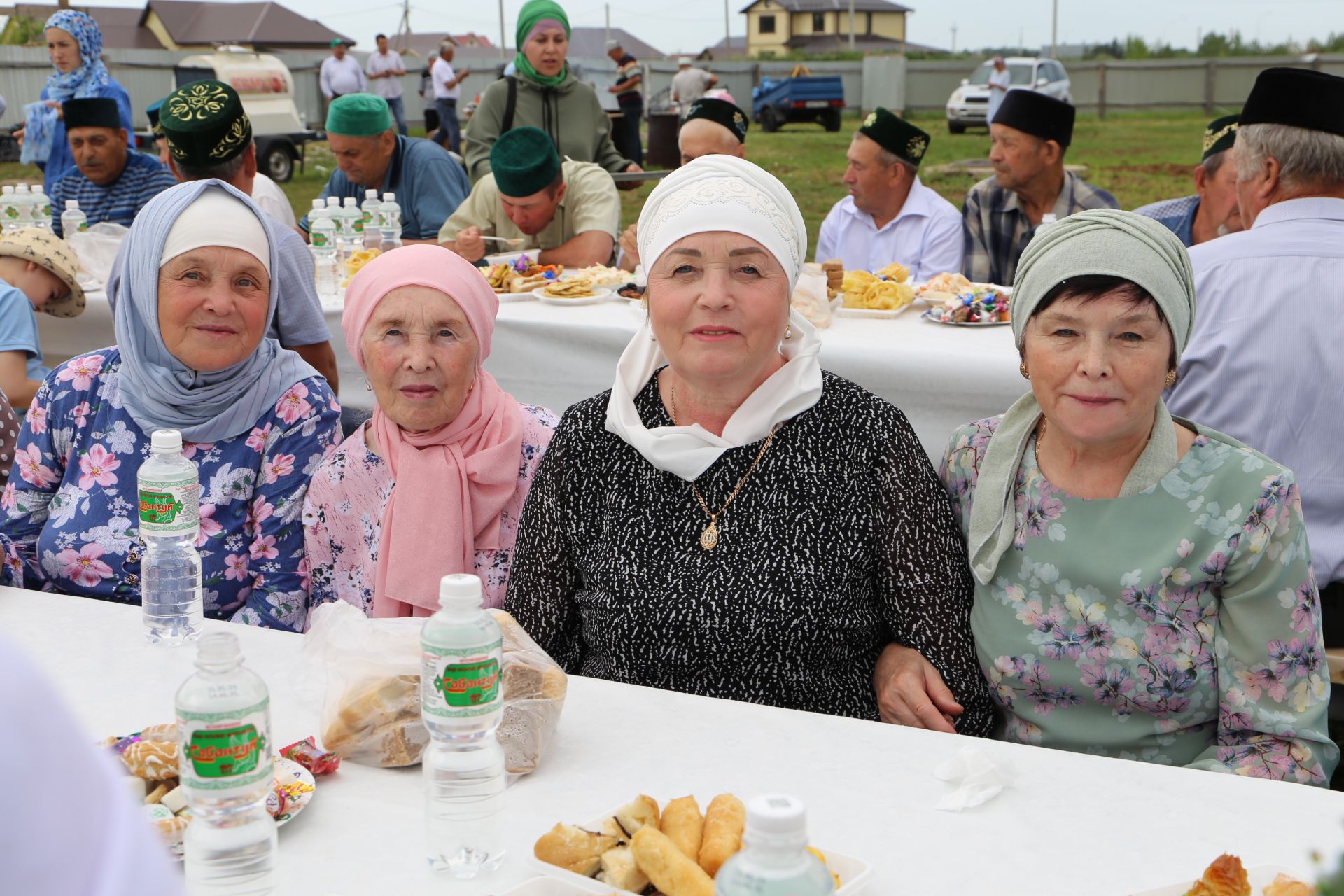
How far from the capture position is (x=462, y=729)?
5.06ft

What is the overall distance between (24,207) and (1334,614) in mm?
5805

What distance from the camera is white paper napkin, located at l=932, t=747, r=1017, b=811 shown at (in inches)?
64.3

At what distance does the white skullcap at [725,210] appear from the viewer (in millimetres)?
2311

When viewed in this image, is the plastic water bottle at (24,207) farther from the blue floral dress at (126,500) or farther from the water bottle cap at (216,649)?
the water bottle cap at (216,649)

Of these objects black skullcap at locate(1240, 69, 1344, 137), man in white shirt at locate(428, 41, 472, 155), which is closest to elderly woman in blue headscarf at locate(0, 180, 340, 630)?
black skullcap at locate(1240, 69, 1344, 137)

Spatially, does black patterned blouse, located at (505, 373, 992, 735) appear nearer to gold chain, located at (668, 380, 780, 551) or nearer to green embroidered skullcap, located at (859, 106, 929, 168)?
gold chain, located at (668, 380, 780, 551)

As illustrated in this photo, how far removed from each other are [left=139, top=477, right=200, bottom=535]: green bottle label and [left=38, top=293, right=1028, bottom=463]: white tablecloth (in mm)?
2139

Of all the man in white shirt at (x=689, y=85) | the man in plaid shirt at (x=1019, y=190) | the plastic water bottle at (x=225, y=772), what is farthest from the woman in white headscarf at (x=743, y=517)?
the man in white shirt at (x=689, y=85)

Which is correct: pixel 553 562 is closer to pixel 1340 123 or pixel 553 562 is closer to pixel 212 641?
pixel 212 641

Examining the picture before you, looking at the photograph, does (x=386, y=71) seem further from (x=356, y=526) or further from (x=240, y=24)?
(x=240, y=24)

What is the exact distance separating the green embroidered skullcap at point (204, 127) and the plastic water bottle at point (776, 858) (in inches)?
181

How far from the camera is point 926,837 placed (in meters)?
1.57

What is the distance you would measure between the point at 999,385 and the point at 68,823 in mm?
3466

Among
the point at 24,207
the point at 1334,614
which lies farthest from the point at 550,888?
the point at 24,207
